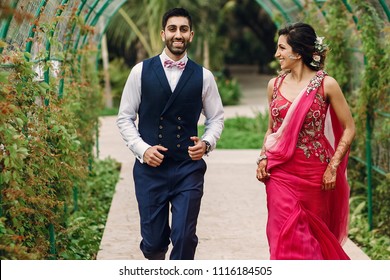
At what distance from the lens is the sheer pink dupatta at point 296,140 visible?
18.5ft

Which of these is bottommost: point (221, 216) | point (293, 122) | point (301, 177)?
point (221, 216)

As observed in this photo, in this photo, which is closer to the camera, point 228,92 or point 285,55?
point 285,55

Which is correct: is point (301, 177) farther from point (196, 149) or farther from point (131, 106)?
point (131, 106)

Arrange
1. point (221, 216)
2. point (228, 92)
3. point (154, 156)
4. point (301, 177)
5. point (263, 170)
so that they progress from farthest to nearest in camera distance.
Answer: point (228, 92)
point (221, 216)
point (263, 170)
point (301, 177)
point (154, 156)

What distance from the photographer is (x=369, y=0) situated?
8695mm

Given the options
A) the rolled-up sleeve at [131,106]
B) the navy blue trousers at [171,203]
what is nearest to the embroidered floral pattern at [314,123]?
the navy blue trousers at [171,203]

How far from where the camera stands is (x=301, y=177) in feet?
18.7

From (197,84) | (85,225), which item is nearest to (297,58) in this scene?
(197,84)

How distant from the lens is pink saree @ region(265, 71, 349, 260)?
5621 mm

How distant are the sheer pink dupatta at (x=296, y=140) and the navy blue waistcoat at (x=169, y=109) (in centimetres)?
56

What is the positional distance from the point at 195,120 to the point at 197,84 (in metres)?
0.24

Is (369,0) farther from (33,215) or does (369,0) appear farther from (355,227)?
(33,215)

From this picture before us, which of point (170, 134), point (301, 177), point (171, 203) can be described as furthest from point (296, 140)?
point (171, 203)

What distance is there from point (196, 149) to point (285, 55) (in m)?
0.85
